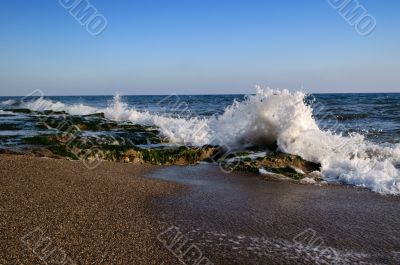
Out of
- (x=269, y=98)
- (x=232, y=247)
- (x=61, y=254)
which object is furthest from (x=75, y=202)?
(x=269, y=98)

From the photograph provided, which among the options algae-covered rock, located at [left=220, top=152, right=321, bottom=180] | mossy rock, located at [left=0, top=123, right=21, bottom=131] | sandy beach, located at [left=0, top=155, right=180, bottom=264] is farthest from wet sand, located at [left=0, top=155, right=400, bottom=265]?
mossy rock, located at [left=0, top=123, right=21, bottom=131]

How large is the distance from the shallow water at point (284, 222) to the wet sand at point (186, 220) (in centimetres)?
1

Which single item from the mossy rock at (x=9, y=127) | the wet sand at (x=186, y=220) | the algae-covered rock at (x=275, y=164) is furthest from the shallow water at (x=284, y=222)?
the mossy rock at (x=9, y=127)

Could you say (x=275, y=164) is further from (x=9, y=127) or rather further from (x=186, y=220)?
(x=9, y=127)

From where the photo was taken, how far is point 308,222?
5285 mm

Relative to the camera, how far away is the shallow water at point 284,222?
4.26 m

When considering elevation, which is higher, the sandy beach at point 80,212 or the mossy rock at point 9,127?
the sandy beach at point 80,212

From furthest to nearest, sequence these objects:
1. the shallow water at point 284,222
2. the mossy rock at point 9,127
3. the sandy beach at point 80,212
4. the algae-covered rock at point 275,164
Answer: the mossy rock at point 9,127
the algae-covered rock at point 275,164
the shallow water at point 284,222
the sandy beach at point 80,212

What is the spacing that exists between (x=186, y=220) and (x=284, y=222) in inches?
46.7

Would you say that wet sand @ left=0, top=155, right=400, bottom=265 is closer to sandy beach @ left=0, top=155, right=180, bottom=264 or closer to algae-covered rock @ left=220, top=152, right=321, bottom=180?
sandy beach @ left=0, top=155, right=180, bottom=264

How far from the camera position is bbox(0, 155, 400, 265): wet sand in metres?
4.15

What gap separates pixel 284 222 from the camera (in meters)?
5.25

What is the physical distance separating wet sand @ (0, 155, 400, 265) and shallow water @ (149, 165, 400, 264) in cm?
1

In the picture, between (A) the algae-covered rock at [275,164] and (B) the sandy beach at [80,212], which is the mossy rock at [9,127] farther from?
(A) the algae-covered rock at [275,164]
